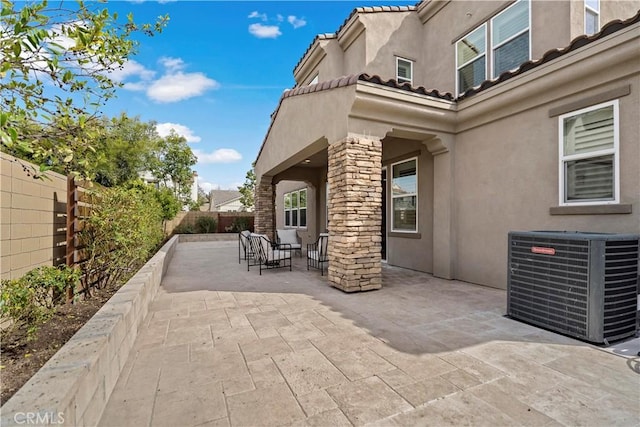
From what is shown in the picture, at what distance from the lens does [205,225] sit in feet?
63.1

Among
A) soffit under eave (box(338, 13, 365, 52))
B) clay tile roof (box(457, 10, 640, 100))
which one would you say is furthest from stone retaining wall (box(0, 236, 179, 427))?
soffit under eave (box(338, 13, 365, 52))

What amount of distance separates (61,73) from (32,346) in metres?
2.42

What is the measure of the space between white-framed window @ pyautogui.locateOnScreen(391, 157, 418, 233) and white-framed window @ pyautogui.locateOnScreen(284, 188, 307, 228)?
591 cm

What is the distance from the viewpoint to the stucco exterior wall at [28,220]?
290cm

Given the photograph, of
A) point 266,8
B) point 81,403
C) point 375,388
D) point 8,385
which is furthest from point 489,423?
point 266,8

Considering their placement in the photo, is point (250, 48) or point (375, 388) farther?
point (250, 48)

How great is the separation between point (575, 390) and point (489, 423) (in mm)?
966

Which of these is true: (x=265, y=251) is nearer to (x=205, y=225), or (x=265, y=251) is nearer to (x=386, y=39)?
(x=386, y=39)

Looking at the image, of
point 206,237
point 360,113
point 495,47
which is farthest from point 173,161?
point 495,47

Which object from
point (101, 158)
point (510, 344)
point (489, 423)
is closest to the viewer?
point (489, 423)

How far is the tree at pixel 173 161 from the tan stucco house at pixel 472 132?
18.0 m

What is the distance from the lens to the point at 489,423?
2.02m

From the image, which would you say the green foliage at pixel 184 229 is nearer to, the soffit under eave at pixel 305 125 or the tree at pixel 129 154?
the tree at pixel 129 154

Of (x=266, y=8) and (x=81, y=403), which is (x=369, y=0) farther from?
(x=81, y=403)
